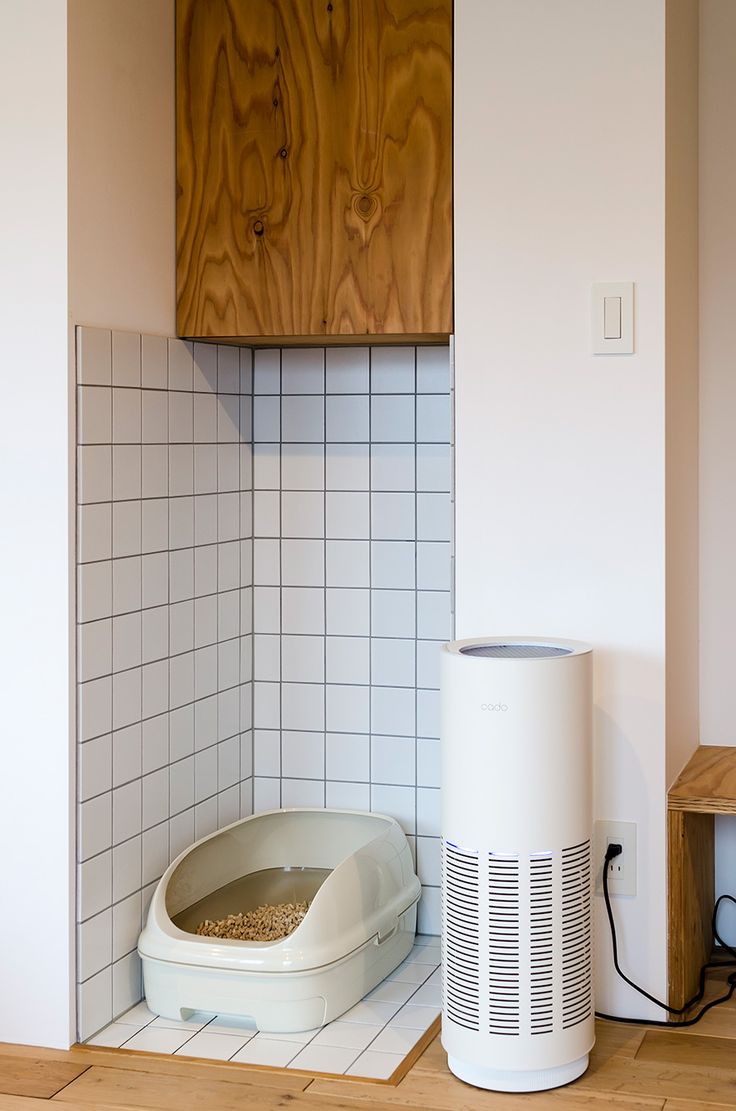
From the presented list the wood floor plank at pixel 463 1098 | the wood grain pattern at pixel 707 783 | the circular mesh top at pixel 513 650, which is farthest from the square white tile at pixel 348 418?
the wood floor plank at pixel 463 1098

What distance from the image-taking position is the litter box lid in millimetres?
2598

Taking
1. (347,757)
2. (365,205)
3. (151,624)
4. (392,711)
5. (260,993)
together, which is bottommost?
(260,993)

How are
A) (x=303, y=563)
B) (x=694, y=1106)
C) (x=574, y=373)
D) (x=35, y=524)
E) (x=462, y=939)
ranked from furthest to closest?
1. (x=303, y=563)
2. (x=574, y=373)
3. (x=35, y=524)
4. (x=462, y=939)
5. (x=694, y=1106)

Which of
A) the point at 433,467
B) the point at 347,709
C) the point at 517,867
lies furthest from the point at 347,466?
the point at 517,867

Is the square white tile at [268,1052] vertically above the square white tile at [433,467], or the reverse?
the square white tile at [433,467]

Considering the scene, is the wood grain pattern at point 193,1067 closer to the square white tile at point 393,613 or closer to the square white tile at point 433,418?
A: the square white tile at point 393,613

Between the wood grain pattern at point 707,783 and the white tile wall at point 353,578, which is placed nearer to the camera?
the wood grain pattern at point 707,783

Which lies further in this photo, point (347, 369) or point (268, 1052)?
point (347, 369)

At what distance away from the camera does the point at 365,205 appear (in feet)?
9.27

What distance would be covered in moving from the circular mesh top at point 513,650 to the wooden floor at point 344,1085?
2.53 feet

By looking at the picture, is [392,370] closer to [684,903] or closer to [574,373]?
→ [574,373]

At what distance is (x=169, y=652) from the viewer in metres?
2.92

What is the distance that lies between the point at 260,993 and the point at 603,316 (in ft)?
4.93

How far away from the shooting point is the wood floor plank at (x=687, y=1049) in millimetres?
2486
